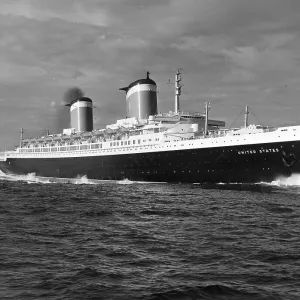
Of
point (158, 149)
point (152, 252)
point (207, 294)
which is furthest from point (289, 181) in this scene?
point (207, 294)

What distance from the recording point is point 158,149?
47.6 meters

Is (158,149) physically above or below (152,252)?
above

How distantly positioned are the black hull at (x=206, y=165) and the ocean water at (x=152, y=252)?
13797 mm

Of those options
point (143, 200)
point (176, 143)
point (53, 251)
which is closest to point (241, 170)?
point (176, 143)

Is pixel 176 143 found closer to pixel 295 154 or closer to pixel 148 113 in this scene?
pixel 295 154

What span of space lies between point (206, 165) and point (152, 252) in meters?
29.6

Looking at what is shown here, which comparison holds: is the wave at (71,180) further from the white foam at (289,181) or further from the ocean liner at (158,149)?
the white foam at (289,181)

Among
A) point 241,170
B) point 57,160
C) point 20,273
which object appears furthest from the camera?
point 57,160

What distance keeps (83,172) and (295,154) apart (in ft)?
109

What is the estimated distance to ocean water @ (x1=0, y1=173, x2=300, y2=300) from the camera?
1009 cm

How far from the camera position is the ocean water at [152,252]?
10094 millimetres

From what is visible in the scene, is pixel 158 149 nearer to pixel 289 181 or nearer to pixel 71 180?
pixel 289 181

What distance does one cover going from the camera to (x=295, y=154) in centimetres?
3784

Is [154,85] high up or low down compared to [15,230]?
up
